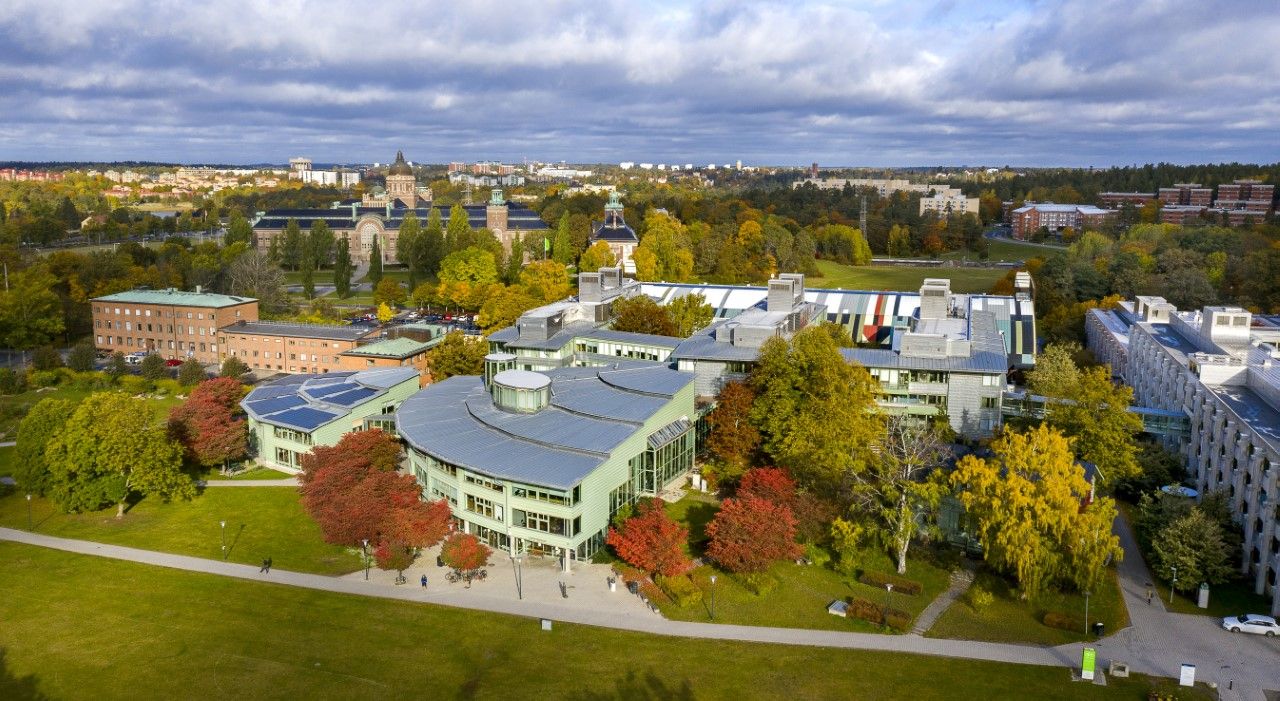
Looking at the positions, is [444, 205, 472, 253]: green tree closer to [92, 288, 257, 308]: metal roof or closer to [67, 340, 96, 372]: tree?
[92, 288, 257, 308]: metal roof

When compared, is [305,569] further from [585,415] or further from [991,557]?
[991,557]

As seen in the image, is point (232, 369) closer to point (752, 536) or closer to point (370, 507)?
point (370, 507)

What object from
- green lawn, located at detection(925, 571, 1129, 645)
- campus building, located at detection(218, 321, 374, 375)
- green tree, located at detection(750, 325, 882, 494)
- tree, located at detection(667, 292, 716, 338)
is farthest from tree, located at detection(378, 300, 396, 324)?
green lawn, located at detection(925, 571, 1129, 645)

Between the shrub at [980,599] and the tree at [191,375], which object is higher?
the tree at [191,375]

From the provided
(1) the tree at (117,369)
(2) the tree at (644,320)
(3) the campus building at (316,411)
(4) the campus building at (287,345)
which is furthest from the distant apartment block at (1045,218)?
(1) the tree at (117,369)

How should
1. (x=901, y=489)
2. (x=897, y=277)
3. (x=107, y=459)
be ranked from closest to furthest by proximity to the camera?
(x=901, y=489) → (x=107, y=459) → (x=897, y=277)

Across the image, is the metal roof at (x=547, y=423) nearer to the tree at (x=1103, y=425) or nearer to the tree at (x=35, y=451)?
the tree at (x=35, y=451)

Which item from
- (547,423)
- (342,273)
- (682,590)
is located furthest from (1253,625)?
(342,273)
